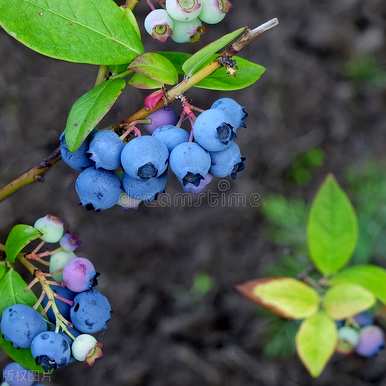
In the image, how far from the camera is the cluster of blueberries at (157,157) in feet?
3.31

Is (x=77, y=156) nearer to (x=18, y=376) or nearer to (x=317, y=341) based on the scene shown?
(x=18, y=376)

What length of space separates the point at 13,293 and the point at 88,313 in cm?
16

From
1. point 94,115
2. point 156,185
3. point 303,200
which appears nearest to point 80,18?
point 94,115

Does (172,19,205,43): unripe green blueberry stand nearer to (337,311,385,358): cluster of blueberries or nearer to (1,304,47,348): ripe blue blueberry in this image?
(1,304,47,348): ripe blue blueberry

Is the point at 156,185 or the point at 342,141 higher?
the point at 156,185

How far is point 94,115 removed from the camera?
41.2 inches

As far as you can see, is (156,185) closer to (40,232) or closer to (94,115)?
(94,115)

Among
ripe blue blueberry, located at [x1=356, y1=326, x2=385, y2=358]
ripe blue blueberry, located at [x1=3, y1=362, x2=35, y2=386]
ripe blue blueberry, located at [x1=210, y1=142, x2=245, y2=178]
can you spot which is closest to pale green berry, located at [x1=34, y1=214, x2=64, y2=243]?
ripe blue blueberry, located at [x1=3, y1=362, x2=35, y2=386]

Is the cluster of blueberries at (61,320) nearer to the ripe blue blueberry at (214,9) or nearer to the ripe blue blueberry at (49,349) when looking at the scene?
the ripe blue blueberry at (49,349)

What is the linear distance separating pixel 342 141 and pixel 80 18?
221cm

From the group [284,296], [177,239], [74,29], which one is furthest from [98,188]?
[177,239]

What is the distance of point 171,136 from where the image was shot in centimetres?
105

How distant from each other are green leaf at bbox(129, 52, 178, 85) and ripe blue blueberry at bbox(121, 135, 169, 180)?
136 mm

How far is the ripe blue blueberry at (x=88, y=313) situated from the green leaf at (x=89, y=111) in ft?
0.90
